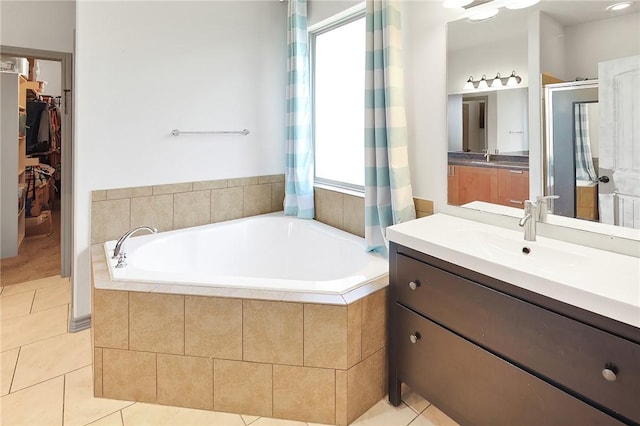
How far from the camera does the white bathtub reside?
2.35 meters

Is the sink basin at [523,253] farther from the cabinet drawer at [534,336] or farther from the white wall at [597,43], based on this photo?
the white wall at [597,43]

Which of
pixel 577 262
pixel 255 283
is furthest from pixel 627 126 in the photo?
pixel 255 283

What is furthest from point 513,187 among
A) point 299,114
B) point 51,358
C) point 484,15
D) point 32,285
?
point 32,285

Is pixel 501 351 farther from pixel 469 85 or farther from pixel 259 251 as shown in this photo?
pixel 259 251

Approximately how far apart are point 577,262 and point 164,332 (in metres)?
1.74

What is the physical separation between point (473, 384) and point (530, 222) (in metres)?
0.71

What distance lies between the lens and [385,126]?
212 cm

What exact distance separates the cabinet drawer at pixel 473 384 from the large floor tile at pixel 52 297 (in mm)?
2645

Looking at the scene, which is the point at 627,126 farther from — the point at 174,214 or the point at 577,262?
the point at 174,214

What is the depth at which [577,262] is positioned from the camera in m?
1.41

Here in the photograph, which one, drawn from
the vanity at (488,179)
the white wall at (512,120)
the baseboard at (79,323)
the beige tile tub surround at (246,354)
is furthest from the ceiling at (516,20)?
the baseboard at (79,323)

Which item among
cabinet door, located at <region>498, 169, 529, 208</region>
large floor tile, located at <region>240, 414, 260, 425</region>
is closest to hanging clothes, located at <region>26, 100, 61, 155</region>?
large floor tile, located at <region>240, 414, 260, 425</region>

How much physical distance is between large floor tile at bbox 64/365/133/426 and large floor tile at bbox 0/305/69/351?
1.98 ft

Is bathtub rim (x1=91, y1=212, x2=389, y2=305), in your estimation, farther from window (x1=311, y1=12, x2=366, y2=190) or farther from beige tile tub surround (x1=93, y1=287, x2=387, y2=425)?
window (x1=311, y1=12, x2=366, y2=190)
